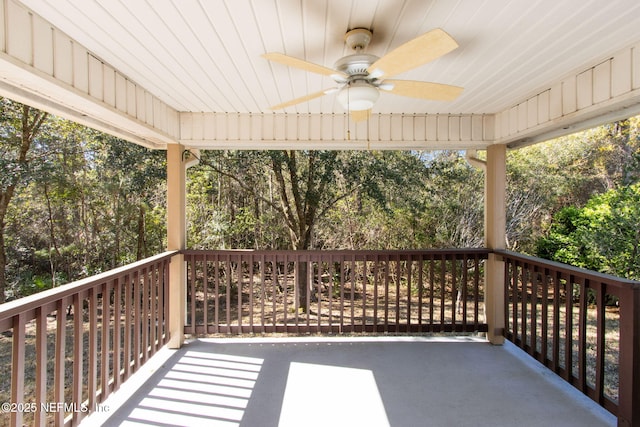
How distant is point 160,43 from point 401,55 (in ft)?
4.81

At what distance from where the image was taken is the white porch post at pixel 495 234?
364cm

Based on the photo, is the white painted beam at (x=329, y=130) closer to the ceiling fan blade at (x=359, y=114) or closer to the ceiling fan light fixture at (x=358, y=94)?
the ceiling fan blade at (x=359, y=114)

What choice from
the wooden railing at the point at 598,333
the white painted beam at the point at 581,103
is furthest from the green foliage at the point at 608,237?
the white painted beam at the point at 581,103

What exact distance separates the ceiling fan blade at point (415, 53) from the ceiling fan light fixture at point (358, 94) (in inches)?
3.7

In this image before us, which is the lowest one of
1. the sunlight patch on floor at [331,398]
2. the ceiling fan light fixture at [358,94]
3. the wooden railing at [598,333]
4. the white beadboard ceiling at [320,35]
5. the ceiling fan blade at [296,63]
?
the sunlight patch on floor at [331,398]

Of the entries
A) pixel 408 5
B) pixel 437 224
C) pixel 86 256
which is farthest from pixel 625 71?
pixel 86 256

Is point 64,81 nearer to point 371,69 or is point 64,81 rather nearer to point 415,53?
point 371,69

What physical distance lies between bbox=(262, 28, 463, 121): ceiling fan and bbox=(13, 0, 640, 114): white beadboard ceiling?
0.58 ft

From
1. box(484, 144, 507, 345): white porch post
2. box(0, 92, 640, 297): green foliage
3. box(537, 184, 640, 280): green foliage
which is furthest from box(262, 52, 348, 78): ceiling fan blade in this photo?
box(537, 184, 640, 280): green foliage

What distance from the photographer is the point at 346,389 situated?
261cm

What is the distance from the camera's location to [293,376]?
282 cm

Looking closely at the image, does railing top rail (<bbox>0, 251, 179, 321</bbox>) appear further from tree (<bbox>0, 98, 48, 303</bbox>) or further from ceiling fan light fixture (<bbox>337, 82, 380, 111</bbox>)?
tree (<bbox>0, 98, 48, 303</bbox>)

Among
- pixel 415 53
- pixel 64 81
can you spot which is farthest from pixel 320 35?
pixel 64 81

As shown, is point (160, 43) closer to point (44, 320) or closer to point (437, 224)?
point (44, 320)
